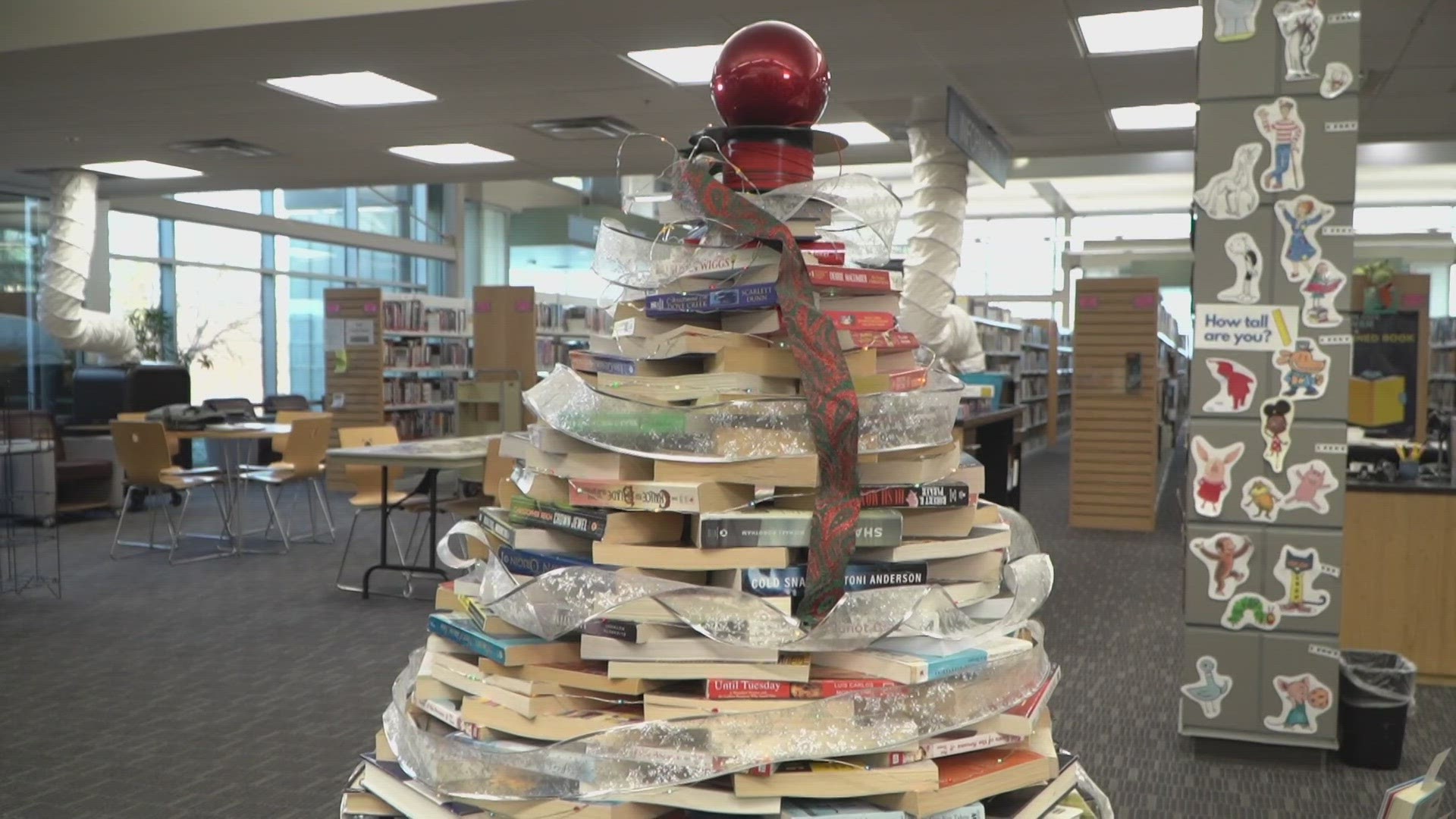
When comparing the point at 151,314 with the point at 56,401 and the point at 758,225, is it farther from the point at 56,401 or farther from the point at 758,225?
the point at 758,225

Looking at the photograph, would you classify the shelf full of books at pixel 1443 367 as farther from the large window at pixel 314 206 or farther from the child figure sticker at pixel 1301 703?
the large window at pixel 314 206

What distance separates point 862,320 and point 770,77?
1.08 feet

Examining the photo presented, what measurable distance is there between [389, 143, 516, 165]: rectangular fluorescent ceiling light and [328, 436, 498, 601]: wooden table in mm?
3772

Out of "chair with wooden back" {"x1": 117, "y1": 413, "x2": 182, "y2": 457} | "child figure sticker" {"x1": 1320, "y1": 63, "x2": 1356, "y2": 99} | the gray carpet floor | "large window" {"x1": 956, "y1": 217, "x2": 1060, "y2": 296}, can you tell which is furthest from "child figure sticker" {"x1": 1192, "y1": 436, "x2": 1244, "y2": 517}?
"large window" {"x1": 956, "y1": 217, "x2": 1060, "y2": 296}

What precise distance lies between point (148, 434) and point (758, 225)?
715cm

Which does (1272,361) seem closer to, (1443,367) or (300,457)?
(300,457)

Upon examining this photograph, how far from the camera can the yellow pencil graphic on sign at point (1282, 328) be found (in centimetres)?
356

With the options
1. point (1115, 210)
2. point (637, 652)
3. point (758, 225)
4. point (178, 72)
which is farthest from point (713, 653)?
point (1115, 210)

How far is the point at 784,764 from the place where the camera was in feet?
4.15

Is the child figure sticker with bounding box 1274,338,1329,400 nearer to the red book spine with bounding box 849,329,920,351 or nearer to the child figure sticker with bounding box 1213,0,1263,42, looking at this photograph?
the child figure sticker with bounding box 1213,0,1263,42

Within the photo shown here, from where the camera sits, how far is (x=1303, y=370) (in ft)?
11.6

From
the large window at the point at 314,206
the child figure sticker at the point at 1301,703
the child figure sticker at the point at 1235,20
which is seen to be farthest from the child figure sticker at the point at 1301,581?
the large window at the point at 314,206

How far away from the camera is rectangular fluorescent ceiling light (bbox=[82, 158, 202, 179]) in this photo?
10.3m

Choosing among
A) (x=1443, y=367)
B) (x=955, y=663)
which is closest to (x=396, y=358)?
(x=1443, y=367)
